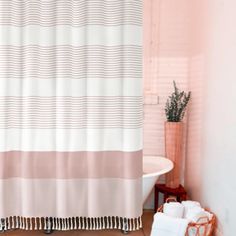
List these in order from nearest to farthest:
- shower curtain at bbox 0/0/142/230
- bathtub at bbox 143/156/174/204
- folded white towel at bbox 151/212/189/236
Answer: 1. folded white towel at bbox 151/212/189/236
2. shower curtain at bbox 0/0/142/230
3. bathtub at bbox 143/156/174/204

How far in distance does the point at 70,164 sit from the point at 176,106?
118 cm

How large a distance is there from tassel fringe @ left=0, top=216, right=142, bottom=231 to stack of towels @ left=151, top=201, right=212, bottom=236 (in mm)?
216

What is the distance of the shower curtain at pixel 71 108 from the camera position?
1944 millimetres

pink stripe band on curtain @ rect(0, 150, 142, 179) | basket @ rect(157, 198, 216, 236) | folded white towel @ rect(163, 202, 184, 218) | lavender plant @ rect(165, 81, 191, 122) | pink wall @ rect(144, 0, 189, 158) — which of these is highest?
pink wall @ rect(144, 0, 189, 158)

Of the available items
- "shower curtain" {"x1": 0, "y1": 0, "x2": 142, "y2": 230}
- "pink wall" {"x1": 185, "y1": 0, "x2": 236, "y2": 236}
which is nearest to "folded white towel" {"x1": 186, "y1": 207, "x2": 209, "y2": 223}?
"pink wall" {"x1": 185, "y1": 0, "x2": 236, "y2": 236}

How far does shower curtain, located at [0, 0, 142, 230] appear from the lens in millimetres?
1944

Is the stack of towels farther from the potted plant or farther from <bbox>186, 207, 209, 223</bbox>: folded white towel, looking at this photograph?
the potted plant

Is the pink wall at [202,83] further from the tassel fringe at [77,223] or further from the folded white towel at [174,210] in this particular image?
the tassel fringe at [77,223]

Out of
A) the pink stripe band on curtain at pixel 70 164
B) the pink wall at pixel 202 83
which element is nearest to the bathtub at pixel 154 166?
the pink wall at pixel 202 83

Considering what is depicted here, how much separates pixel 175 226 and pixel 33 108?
1286mm


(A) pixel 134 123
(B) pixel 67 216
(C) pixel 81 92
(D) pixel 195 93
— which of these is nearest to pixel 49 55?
(C) pixel 81 92

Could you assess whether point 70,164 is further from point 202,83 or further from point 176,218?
point 202,83

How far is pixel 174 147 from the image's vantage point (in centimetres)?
262

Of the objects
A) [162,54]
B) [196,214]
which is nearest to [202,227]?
[196,214]
